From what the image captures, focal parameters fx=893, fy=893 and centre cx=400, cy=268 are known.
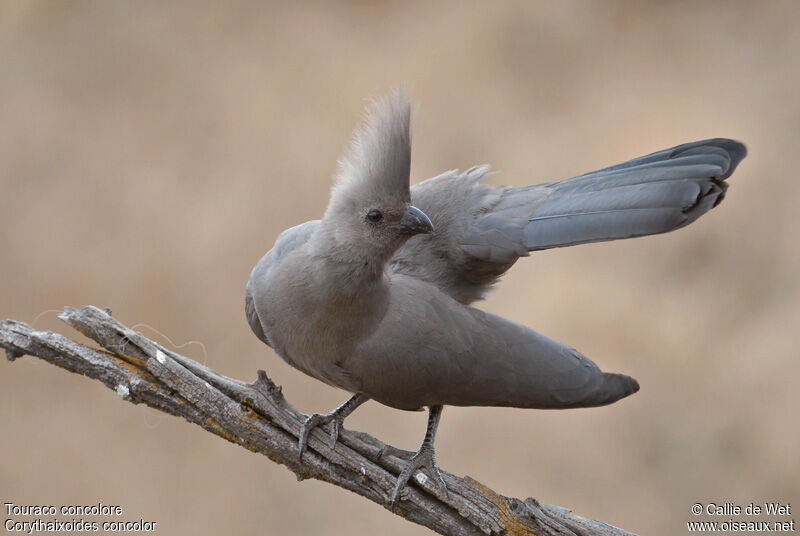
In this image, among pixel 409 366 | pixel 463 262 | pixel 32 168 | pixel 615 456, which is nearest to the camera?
pixel 409 366

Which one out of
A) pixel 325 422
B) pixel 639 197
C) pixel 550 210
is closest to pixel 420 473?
pixel 325 422

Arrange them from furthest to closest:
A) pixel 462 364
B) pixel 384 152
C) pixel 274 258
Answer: pixel 274 258 → pixel 462 364 → pixel 384 152

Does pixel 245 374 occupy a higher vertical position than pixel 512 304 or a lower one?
lower

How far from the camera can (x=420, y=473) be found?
2496mm

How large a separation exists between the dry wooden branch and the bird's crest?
0.60 m

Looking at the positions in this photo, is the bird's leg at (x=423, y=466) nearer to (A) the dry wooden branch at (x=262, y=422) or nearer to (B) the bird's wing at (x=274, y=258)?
(A) the dry wooden branch at (x=262, y=422)

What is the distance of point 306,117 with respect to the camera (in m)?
5.36

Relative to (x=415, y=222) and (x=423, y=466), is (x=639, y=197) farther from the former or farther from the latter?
(x=423, y=466)

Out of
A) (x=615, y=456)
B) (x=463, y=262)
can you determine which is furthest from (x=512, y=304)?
A: (x=463, y=262)

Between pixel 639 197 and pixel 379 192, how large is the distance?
2.26 ft

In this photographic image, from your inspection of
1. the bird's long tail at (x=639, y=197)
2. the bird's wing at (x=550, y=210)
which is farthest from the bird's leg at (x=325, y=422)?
the bird's long tail at (x=639, y=197)

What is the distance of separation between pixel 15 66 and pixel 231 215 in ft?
4.94

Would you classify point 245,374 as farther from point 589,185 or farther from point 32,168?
point 589,185

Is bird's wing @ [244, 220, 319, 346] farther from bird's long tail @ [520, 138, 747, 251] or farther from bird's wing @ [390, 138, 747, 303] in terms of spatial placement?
bird's long tail @ [520, 138, 747, 251]
